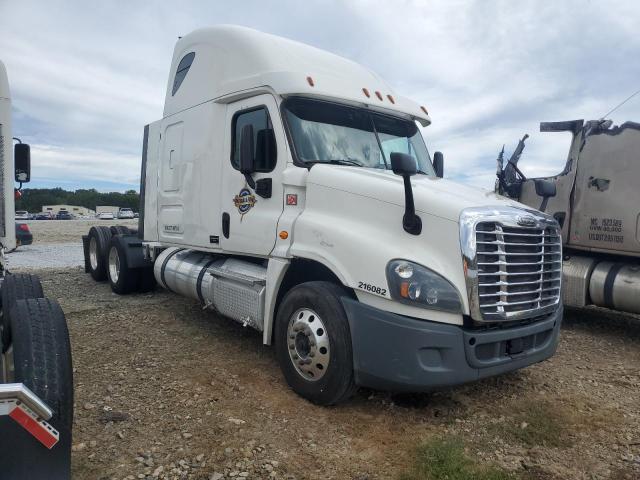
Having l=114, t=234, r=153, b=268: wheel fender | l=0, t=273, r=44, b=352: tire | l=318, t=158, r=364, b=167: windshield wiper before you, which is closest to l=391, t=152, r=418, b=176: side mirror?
l=318, t=158, r=364, b=167: windshield wiper

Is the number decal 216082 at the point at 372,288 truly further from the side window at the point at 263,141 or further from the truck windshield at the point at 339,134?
the side window at the point at 263,141

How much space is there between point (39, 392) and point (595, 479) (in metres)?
3.43

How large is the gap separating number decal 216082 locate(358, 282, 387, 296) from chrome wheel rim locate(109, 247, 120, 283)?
20.6ft

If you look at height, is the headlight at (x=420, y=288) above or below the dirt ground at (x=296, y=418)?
above

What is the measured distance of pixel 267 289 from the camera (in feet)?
Answer: 15.8

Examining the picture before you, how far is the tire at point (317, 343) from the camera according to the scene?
394 centimetres

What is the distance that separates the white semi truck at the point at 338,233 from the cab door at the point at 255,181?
0.07 ft

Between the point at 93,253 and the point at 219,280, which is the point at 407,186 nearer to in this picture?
the point at 219,280

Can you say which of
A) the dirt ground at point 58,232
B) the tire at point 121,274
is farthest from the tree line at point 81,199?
the tire at point 121,274

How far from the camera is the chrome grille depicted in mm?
3732

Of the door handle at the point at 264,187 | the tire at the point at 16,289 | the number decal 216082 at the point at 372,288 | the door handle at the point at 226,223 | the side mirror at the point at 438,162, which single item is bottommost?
the tire at the point at 16,289

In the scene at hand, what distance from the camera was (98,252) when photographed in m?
9.78

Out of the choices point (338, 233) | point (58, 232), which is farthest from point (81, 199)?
point (338, 233)

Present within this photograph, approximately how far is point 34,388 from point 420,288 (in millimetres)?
2515
